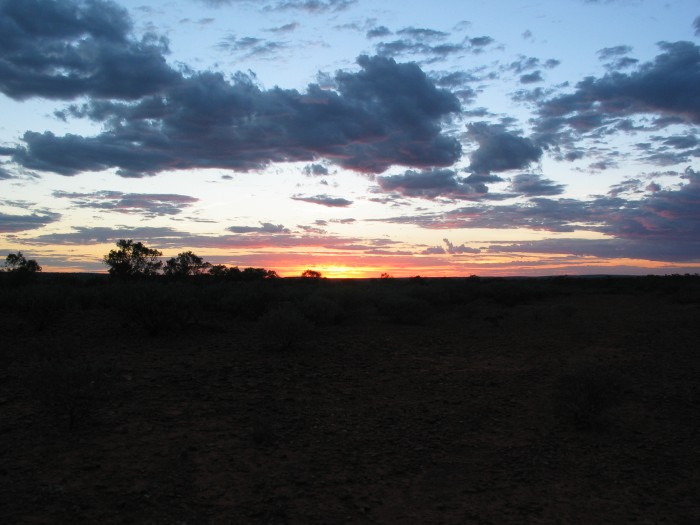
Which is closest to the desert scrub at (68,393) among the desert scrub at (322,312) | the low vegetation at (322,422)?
the low vegetation at (322,422)

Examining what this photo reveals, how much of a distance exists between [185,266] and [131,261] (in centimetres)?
520

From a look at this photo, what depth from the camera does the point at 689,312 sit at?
2597 centimetres

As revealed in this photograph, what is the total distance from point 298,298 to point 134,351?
11.0 m

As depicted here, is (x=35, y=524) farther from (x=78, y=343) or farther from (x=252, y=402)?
(x=78, y=343)

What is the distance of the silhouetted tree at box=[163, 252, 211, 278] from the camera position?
3922 centimetres

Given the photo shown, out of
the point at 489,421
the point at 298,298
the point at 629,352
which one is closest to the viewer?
the point at 489,421

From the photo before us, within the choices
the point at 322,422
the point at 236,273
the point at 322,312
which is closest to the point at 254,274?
the point at 236,273

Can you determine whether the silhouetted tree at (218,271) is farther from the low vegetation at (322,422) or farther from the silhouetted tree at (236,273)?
the low vegetation at (322,422)

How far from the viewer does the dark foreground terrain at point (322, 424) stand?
6.84 metres

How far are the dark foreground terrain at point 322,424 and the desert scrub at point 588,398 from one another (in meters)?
0.03

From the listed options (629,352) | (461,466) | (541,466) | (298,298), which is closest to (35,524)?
(461,466)

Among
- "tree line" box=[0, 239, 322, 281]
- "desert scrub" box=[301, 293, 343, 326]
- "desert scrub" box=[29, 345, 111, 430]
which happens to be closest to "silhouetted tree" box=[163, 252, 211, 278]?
"tree line" box=[0, 239, 322, 281]

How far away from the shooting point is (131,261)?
121 feet

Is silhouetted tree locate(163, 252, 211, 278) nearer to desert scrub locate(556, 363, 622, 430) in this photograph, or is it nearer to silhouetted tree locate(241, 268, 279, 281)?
silhouetted tree locate(241, 268, 279, 281)
